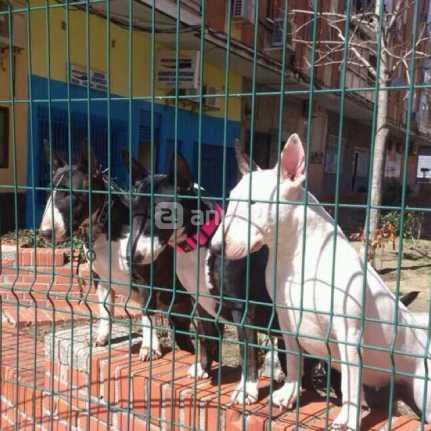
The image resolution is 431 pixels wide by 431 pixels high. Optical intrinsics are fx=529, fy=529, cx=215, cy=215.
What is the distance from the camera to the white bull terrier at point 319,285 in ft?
6.18

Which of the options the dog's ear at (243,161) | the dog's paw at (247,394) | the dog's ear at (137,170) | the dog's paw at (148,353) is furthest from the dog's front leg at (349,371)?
the dog's ear at (137,170)

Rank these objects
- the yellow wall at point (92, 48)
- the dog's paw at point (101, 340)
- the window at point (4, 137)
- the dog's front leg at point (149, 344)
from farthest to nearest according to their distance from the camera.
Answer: the yellow wall at point (92, 48) → the window at point (4, 137) → the dog's paw at point (101, 340) → the dog's front leg at point (149, 344)

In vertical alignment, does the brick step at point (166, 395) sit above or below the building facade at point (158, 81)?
below

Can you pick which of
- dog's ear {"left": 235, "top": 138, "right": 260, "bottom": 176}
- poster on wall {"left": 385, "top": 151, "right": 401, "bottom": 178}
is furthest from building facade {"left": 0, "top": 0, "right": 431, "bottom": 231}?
poster on wall {"left": 385, "top": 151, "right": 401, "bottom": 178}

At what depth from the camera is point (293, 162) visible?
190cm

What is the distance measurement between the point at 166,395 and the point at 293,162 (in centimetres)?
121

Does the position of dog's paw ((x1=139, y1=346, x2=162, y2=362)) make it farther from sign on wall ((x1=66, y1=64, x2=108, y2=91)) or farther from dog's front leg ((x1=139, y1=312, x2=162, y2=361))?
sign on wall ((x1=66, y1=64, x2=108, y2=91))

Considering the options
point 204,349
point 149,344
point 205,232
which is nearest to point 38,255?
point 149,344

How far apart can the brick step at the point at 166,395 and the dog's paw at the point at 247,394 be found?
3 cm

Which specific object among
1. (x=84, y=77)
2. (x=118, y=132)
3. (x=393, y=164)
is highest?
(x=84, y=77)

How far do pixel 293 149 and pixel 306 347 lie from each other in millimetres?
767

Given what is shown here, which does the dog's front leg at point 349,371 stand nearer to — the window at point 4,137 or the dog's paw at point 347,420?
the dog's paw at point 347,420

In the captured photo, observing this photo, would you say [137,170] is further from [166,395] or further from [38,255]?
[38,255]

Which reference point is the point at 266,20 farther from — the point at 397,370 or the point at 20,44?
the point at 397,370
